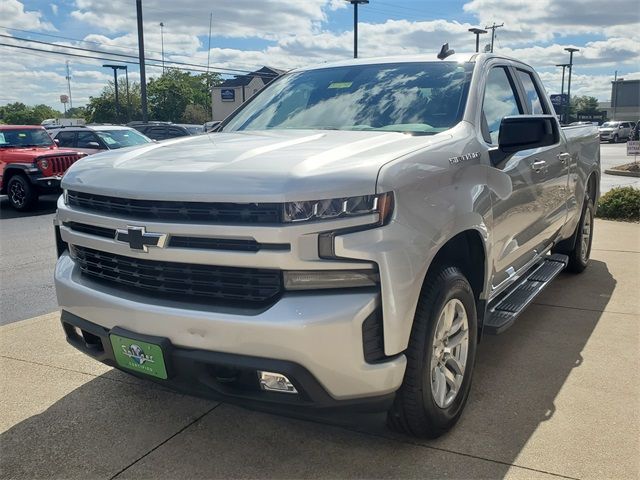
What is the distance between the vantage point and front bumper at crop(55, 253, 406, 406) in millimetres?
2393

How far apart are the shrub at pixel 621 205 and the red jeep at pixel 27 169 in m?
10.7

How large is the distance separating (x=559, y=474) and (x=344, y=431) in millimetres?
1019

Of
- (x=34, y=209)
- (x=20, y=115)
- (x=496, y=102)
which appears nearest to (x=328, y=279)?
Result: (x=496, y=102)

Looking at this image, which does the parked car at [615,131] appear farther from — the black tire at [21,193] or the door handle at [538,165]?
the door handle at [538,165]

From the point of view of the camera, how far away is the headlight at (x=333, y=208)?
2.44 meters

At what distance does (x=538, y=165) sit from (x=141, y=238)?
2.78 metres

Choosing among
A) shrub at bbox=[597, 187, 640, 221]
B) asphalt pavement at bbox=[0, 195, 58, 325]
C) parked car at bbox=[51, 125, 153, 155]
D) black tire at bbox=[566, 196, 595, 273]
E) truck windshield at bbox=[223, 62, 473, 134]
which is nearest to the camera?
truck windshield at bbox=[223, 62, 473, 134]

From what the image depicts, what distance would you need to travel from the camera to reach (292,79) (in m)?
4.58

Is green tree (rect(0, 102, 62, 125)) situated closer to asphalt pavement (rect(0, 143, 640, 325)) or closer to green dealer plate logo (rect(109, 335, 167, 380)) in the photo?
asphalt pavement (rect(0, 143, 640, 325))

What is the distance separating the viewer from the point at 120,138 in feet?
51.3

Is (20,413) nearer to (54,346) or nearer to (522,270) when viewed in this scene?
(54,346)

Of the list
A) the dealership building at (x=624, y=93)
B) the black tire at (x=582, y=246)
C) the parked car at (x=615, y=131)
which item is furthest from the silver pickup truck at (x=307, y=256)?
the dealership building at (x=624, y=93)

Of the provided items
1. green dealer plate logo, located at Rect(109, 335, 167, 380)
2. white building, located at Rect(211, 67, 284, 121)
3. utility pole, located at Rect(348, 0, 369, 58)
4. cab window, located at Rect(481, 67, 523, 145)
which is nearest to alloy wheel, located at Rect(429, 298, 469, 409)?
cab window, located at Rect(481, 67, 523, 145)

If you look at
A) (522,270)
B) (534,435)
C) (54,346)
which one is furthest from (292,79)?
(534,435)
